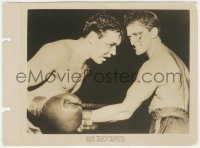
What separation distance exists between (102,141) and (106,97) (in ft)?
0.26

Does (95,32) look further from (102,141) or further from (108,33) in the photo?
(102,141)

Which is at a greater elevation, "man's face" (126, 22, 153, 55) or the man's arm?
"man's face" (126, 22, 153, 55)

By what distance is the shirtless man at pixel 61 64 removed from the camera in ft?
1.50

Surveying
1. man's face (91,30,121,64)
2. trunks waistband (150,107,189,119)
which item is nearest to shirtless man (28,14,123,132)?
man's face (91,30,121,64)

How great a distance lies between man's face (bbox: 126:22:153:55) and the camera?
460 mm

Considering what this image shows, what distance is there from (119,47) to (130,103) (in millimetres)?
102

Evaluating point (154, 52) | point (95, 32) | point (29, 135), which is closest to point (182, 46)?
point (154, 52)

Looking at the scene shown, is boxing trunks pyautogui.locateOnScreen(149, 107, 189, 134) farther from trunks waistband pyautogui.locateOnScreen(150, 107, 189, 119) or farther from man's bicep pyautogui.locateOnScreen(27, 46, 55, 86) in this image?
man's bicep pyautogui.locateOnScreen(27, 46, 55, 86)

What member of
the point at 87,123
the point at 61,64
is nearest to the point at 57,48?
the point at 61,64

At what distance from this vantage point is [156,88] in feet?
1.50

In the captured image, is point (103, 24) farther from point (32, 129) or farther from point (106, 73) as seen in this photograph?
point (32, 129)

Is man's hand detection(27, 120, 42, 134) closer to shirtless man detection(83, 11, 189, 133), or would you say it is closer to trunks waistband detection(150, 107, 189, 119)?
shirtless man detection(83, 11, 189, 133)

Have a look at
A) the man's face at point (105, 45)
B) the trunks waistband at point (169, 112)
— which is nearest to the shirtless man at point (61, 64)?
the man's face at point (105, 45)

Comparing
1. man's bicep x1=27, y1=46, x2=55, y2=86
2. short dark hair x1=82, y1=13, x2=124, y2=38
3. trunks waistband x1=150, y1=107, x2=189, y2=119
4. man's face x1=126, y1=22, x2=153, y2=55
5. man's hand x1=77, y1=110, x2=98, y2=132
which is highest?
short dark hair x1=82, y1=13, x2=124, y2=38
